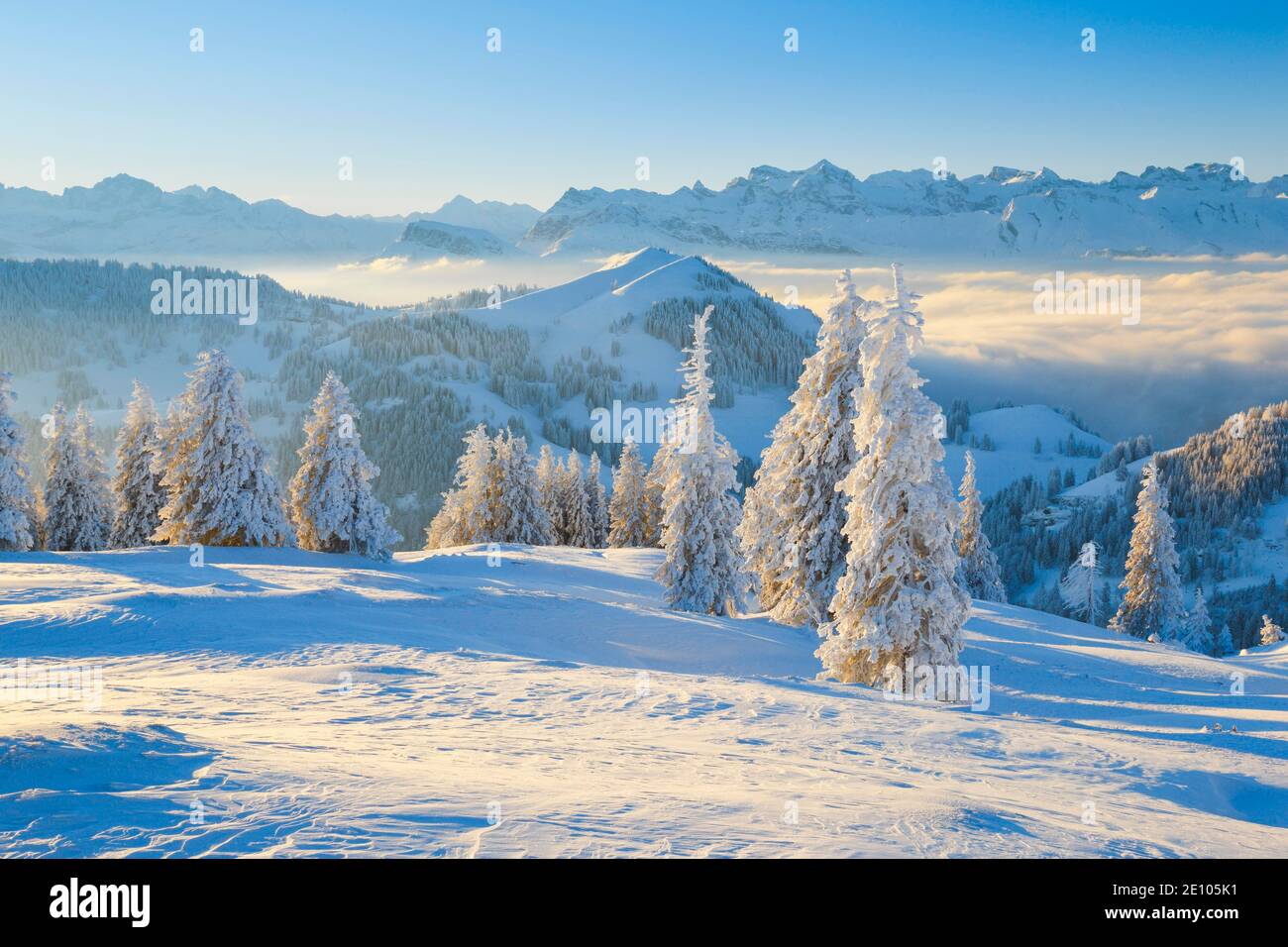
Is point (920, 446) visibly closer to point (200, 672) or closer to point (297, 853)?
point (200, 672)

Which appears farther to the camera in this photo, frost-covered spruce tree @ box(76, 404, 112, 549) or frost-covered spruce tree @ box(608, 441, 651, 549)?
frost-covered spruce tree @ box(608, 441, 651, 549)

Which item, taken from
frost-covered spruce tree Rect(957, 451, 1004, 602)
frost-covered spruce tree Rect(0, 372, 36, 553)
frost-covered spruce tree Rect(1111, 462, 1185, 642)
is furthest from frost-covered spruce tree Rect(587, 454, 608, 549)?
frost-covered spruce tree Rect(0, 372, 36, 553)

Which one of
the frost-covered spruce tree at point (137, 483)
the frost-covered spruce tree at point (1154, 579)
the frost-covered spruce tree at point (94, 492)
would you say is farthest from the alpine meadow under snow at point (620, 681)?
the frost-covered spruce tree at point (1154, 579)

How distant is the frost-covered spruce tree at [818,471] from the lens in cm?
2625

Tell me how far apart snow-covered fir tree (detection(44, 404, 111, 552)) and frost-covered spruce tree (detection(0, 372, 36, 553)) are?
9399 mm

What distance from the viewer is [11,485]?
1347 inches

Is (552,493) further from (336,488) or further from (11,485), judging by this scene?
(11,485)

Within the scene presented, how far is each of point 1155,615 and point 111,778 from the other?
192 feet

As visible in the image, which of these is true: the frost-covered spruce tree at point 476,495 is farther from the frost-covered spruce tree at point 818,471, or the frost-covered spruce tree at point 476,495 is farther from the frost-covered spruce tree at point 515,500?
the frost-covered spruce tree at point 818,471

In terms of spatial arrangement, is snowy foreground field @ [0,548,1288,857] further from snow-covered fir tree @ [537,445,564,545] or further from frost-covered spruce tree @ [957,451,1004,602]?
snow-covered fir tree @ [537,445,564,545]

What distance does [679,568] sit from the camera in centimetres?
3134

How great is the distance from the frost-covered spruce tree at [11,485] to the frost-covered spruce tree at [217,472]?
5.10m

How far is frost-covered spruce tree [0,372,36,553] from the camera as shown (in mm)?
34125

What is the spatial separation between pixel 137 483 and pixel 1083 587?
9676 cm
